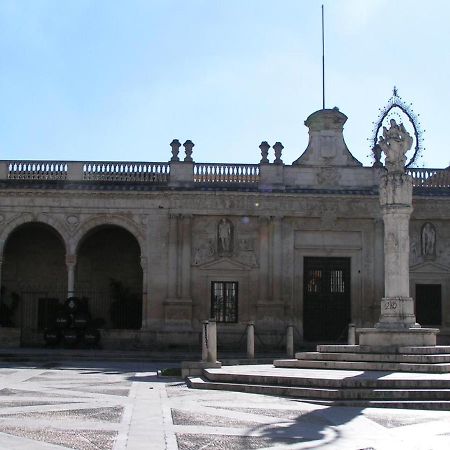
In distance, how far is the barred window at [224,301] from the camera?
34.7 meters

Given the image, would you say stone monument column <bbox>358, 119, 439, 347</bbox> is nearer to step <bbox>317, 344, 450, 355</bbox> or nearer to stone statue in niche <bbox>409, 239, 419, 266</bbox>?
step <bbox>317, 344, 450, 355</bbox>

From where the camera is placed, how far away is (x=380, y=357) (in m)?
18.4

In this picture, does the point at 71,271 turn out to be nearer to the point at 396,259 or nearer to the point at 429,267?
the point at 429,267

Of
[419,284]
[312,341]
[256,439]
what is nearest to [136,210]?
[312,341]

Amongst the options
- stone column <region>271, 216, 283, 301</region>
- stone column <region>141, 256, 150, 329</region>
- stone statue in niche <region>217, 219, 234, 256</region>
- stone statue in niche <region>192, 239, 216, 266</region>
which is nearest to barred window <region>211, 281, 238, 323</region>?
stone statue in niche <region>192, 239, 216, 266</region>

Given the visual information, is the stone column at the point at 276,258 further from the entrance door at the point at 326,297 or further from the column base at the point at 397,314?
the column base at the point at 397,314

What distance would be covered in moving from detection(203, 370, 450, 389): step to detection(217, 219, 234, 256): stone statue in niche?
1672 centimetres

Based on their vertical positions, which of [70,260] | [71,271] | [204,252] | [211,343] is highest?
[204,252]

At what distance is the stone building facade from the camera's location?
34.3 meters

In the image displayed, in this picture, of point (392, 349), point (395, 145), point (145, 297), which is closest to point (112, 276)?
point (145, 297)

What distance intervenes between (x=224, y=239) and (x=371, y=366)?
17.3m

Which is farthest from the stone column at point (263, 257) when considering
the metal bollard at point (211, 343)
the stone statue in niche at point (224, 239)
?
the metal bollard at point (211, 343)

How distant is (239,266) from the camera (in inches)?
1362

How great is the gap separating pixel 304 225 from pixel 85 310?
10.1 meters
